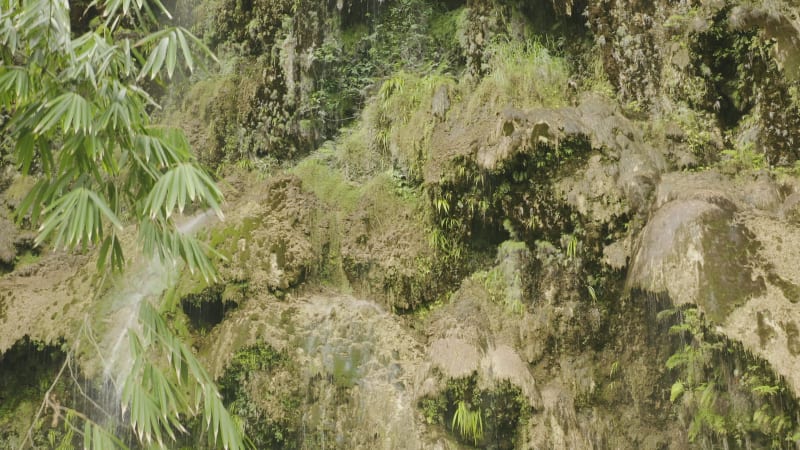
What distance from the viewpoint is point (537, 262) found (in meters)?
6.91

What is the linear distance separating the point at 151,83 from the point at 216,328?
598cm

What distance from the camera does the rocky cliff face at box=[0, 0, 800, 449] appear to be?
223 inches

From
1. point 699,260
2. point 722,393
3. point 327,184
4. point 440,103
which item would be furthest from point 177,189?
point 327,184

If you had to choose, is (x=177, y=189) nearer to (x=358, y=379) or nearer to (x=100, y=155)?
(x=100, y=155)

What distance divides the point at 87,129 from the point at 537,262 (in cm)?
460

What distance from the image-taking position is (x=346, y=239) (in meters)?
7.70

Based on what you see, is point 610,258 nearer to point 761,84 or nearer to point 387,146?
point 761,84

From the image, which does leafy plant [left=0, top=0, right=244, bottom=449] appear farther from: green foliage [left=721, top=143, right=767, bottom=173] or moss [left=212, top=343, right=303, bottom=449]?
green foliage [left=721, top=143, right=767, bottom=173]

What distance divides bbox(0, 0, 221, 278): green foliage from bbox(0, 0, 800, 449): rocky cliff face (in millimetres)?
2224

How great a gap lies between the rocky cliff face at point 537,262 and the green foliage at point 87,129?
7.30 ft

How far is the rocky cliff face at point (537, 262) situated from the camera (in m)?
5.67

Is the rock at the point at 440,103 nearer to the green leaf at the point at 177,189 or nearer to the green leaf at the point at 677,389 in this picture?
the green leaf at the point at 677,389

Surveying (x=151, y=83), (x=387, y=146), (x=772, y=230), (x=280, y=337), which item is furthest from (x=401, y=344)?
(x=151, y=83)

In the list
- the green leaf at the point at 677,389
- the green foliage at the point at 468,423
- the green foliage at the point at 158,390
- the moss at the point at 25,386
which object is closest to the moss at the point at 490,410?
the green foliage at the point at 468,423
